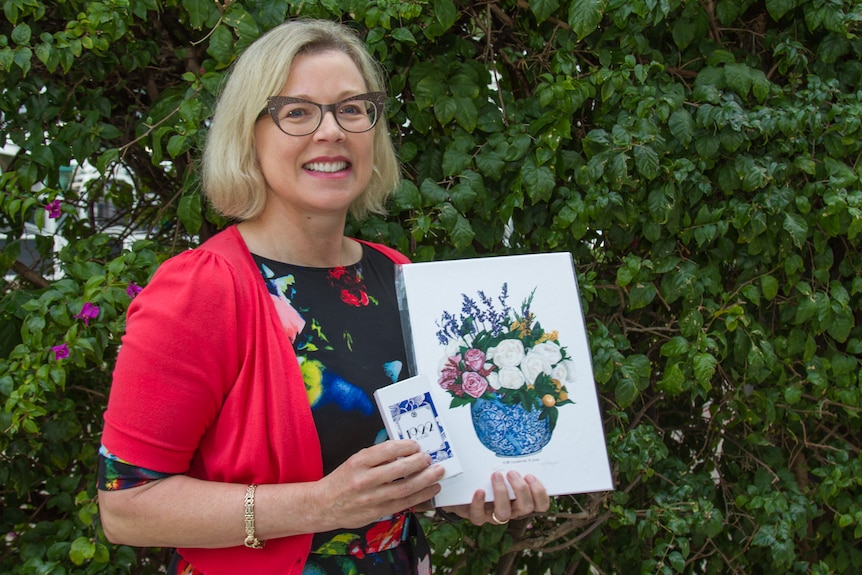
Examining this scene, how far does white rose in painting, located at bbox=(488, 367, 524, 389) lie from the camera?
1514mm

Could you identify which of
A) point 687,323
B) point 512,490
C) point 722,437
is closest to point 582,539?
point 722,437

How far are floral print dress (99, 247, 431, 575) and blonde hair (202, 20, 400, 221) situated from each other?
160 millimetres

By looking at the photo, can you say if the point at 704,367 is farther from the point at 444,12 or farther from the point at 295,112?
the point at 295,112

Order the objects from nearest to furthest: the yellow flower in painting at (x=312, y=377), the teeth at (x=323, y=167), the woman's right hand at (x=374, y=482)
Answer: the woman's right hand at (x=374, y=482), the yellow flower in painting at (x=312, y=377), the teeth at (x=323, y=167)

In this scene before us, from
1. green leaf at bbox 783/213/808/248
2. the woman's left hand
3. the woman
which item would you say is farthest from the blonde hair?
green leaf at bbox 783/213/808/248

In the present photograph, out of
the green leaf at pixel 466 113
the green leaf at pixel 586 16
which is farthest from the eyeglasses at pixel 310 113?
the green leaf at pixel 586 16

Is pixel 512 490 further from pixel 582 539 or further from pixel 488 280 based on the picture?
pixel 582 539

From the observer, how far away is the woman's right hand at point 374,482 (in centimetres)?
128

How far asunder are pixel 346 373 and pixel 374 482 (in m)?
0.27

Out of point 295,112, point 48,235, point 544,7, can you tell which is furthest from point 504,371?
point 48,235

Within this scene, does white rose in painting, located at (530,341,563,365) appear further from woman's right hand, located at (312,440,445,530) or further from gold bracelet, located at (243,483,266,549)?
gold bracelet, located at (243,483,266,549)

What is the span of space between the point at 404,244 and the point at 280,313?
0.85 m

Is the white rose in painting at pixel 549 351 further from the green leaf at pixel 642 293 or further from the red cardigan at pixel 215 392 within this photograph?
the green leaf at pixel 642 293

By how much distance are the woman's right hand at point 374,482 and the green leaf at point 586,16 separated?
4.41 feet
